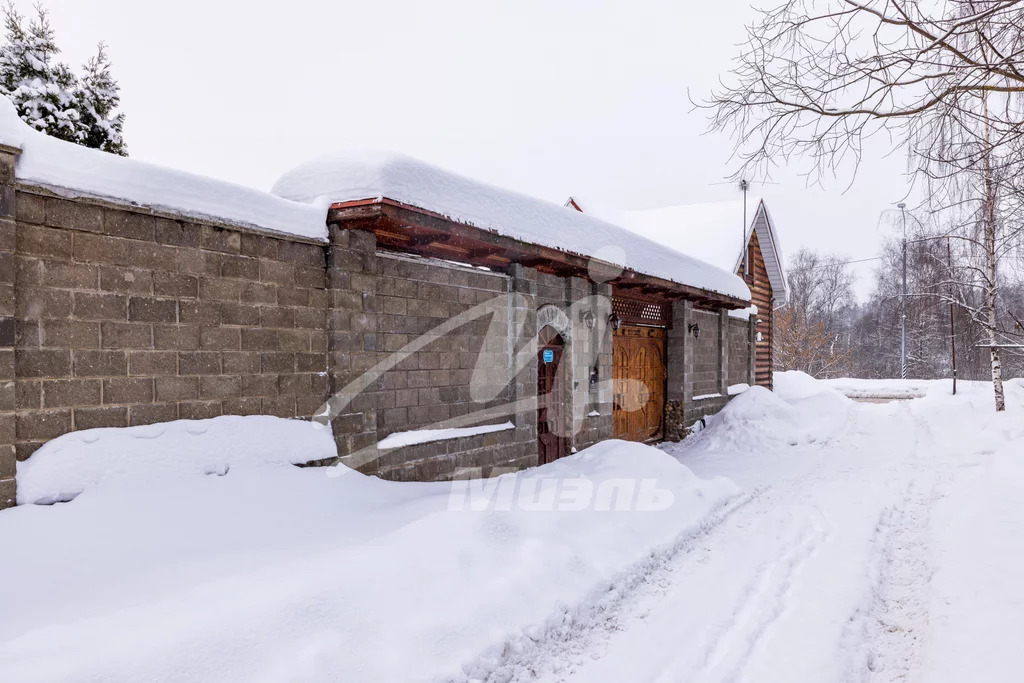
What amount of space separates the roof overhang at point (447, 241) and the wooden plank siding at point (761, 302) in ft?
33.3

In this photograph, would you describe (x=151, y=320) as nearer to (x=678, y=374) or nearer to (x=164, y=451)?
(x=164, y=451)

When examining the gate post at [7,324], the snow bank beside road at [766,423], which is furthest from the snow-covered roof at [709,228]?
the gate post at [7,324]

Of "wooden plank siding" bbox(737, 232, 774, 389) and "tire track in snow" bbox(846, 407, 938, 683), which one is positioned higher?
"wooden plank siding" bbox(737, 232, 774, 389)

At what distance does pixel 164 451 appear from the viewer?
3.89 metres

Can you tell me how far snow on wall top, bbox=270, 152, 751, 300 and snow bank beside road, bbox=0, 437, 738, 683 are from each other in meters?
2.46

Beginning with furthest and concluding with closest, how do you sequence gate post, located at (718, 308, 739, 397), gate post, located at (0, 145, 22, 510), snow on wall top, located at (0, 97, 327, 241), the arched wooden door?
gate post, located at (718, 308, 739, 397) → the arched wooden door → snow on wall top, located at (0, 97, 327, 241) → gate post, located at (0, 145, 22, 510)

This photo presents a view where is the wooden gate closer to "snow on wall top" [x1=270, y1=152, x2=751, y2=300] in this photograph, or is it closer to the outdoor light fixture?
the outdoor light fixture

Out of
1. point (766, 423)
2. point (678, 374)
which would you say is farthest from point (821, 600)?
point (766, 423)

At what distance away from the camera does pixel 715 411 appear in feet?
43.1

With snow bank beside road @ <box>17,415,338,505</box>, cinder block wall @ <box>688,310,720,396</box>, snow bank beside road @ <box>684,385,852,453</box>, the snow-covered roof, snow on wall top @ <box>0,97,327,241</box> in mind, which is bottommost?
snow bank beside road @ <box>684,385,852,453</box>

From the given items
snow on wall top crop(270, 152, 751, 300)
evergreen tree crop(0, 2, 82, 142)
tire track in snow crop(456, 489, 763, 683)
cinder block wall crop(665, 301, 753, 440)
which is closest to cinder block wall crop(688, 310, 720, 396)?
cinder block wall crop(665, 301, 753, 440)

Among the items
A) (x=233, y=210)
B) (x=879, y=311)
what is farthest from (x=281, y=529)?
(x=879, y=311)

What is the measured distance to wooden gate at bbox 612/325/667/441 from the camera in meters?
10.1

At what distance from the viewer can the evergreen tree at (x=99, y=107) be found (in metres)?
13.2
